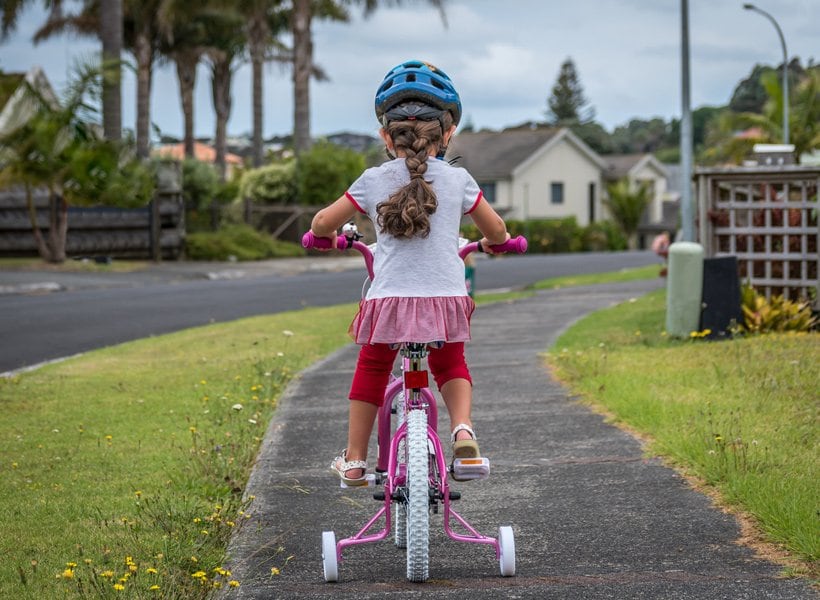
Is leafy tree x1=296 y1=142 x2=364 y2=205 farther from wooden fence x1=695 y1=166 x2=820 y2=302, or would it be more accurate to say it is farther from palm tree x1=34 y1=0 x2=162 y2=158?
wooden fence x1=695 y1=166 x2=820 y2=302

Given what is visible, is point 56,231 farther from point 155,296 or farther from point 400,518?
point 400,518

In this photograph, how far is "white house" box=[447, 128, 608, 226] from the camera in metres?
61.2

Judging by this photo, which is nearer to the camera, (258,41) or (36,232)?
(36,232)

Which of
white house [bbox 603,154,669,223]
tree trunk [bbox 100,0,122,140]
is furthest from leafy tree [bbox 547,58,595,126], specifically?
tree trunk [bbox 100,0,122,140]

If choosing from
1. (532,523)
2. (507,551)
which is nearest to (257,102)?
(532,523)

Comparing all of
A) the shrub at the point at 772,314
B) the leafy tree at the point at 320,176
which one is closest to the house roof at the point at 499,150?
the leafy tree at the point at 320,176

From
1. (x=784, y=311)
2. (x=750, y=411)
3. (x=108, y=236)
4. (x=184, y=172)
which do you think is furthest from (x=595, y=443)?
(x=184, y=172)

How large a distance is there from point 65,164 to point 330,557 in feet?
72.4

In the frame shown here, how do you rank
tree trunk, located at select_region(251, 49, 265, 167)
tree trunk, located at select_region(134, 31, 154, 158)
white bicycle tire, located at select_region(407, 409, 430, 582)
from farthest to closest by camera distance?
1. tree trunk, located at select_region(251, 49, 265, 167)
2. tree trunk, located at select_region(134, 31, 154, 158)
3. white bicycle tire, located at select_region(407, 409, 430, 582)

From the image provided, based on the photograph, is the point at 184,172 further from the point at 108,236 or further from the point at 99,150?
the point at 99,150

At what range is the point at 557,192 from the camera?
2498 inches

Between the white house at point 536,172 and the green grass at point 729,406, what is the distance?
48671 millimetres

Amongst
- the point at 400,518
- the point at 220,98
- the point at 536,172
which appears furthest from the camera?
the point at 536,172

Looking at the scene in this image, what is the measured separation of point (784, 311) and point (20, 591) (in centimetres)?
891
